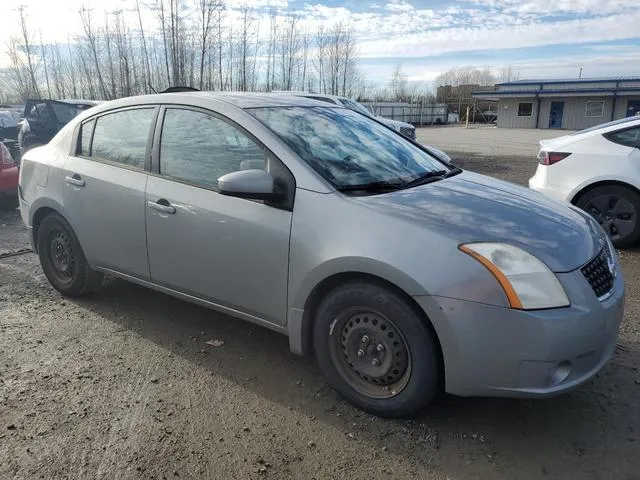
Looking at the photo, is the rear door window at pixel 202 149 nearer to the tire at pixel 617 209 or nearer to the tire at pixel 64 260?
the tire at pixel 64 260

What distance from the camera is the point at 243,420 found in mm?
2859

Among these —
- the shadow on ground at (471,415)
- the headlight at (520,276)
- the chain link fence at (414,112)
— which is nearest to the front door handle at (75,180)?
the shadow on ground at (471,415)

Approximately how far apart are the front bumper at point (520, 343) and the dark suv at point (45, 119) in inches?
429

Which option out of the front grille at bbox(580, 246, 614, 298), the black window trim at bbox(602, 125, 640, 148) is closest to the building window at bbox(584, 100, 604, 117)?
the black window trim at bbox(602, 125, 640, 148)

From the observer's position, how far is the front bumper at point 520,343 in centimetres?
240

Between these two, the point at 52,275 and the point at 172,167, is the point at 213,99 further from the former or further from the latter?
the point at 52,275

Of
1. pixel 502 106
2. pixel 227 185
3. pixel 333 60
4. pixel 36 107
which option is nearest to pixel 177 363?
pixel 227 185

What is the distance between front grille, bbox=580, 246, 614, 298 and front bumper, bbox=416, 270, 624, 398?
0.07 meters

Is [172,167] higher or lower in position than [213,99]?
lower

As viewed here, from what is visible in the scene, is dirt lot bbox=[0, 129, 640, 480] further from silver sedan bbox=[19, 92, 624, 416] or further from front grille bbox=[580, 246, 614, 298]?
front grille bbox=[580, 246, 614, 298]

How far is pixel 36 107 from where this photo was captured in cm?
1154

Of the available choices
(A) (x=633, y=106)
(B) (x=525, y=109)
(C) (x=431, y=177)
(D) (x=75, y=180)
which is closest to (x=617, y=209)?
(C) (x=431, y=177)

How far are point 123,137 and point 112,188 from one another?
0.42 metres

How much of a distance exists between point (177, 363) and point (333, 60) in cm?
4255
